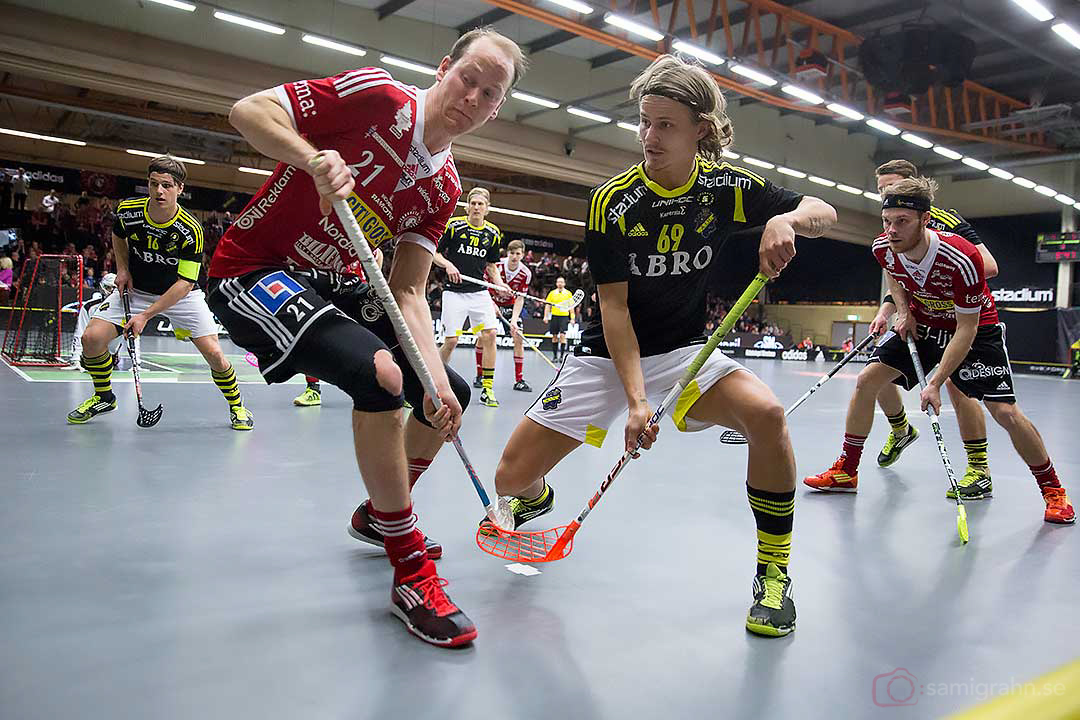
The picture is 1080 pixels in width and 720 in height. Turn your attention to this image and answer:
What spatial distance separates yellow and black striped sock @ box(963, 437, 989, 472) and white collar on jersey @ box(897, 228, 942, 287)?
84 cm

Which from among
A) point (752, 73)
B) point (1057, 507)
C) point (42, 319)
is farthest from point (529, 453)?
point (752, 73)

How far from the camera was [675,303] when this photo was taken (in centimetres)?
221

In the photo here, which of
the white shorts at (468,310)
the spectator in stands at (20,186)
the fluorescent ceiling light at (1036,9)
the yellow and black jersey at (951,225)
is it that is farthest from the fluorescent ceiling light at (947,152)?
the spectator in stands at (20,186)

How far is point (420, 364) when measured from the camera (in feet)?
6.04

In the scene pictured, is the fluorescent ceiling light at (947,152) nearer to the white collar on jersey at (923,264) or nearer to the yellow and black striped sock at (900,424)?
the yellow and black striped sock at (900,424)

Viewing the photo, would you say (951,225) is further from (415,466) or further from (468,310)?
(468,310)

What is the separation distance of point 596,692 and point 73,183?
19294 millimetres

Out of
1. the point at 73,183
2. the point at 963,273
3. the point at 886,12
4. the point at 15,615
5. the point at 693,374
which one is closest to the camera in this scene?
the point at 15,615

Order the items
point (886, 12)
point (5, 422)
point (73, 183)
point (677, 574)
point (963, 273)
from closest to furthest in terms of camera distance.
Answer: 1. point (677, 574)
2. point (963, 273)
3. point (5, 422)
4. point (886, 12)
5. point (73, 183)

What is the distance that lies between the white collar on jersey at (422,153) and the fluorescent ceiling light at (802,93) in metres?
10.7

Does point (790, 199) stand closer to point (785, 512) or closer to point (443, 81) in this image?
point (785, 512)

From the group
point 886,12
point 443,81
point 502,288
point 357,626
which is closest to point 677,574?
point 357,626

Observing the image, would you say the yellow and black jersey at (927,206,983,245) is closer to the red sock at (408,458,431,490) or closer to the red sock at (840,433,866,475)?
the red sock at (840,433,866,475)

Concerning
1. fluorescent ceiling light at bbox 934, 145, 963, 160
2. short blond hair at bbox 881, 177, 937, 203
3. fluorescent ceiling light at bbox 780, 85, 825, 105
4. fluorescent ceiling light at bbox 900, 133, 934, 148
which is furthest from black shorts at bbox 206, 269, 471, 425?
fluorescent ceiling light at bbox 934, 145, 963, 160
